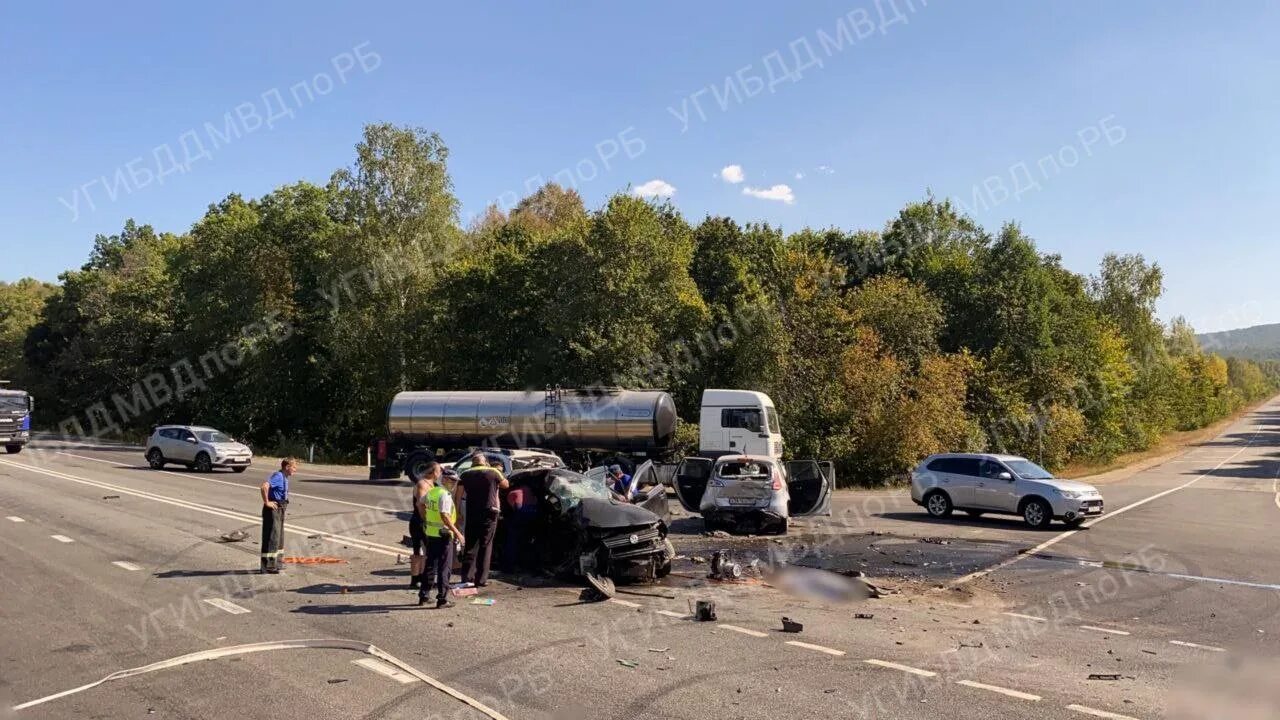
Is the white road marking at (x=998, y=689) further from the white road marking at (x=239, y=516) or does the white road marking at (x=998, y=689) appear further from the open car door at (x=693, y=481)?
the open car door at (x=693, y=481)

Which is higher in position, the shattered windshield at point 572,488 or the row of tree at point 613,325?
the row of tree at point 613,325

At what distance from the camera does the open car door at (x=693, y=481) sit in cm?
1817

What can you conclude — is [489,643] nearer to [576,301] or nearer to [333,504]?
[333,504]

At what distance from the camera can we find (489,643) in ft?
26.0

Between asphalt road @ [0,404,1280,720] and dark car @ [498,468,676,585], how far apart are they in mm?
452

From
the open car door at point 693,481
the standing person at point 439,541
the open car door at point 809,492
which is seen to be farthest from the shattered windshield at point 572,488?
the open car door at point 809,492

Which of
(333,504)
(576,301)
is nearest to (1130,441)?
(576,301)

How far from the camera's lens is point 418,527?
10258mm

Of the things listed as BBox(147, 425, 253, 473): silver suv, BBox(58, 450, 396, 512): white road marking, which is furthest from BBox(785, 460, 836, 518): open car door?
BBox(147, 425, 253, 473): silver suv

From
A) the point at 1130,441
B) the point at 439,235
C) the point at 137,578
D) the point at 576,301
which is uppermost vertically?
the point at 439,235

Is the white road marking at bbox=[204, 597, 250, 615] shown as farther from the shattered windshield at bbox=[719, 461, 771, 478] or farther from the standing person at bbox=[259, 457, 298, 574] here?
the shattered windshield at bbox=[719, 461, 771, 478]

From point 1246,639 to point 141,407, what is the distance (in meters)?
67.6

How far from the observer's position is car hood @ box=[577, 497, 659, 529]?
10.9 meters

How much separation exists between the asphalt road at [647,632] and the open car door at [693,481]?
8.89 ft
